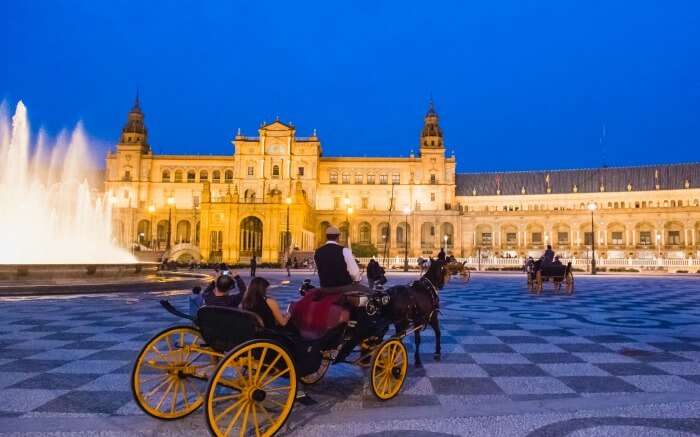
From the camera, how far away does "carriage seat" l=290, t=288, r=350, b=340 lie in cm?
575

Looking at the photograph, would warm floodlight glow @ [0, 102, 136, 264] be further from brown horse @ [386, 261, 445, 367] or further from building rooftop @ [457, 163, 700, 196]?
building rooftop @ [457, 163, 700, 196]

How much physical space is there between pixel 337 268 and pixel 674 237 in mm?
90329

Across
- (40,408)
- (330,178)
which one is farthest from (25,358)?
(330,178)

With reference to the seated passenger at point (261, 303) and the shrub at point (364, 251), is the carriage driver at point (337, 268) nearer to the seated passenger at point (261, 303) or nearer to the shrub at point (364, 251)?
the seated passenger at point (261, 303)

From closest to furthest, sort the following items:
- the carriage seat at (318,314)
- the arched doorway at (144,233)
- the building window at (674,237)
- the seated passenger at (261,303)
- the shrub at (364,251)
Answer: the seated passenger at (261,303)
the carriage seat at (318,314)
the shrub at (364,251)
the building window at (674,237)
the arched doorway at (144,233)

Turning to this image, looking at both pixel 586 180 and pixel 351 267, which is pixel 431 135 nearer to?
pixel 586 180

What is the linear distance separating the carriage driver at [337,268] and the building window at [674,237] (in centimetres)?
8950

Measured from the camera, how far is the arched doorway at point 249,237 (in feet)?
187

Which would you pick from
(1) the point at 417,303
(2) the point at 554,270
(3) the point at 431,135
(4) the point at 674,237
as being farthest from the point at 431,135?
A: (1) the point at 417,303

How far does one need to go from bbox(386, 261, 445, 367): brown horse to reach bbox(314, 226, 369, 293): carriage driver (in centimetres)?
87

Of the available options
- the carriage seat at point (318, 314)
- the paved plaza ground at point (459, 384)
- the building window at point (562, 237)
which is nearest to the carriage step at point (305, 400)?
the paved plaza ground at point (459, 384)

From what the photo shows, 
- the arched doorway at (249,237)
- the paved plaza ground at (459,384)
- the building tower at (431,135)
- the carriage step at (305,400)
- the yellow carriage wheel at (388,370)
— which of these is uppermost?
the building tower at (431,135)

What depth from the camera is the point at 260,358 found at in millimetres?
4758

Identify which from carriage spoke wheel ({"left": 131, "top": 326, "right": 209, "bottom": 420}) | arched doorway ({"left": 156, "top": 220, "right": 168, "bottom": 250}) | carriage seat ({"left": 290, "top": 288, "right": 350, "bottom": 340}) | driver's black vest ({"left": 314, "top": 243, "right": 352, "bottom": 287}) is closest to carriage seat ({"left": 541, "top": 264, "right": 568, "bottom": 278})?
driver's black vest ({"left": 314, "top": 243, "right": 352, "bottom": 287})
